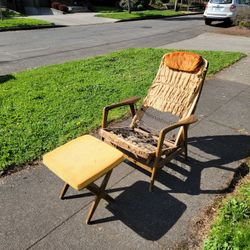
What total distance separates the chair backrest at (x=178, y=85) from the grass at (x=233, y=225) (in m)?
1.32

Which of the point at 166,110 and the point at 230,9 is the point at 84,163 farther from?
the point at 230,9

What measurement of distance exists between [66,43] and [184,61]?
9.20 metres

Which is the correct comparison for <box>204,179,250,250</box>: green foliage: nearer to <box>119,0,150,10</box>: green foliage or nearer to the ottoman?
the ottoman

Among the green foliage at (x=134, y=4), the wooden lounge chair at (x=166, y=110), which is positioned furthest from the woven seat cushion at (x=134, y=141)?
the green foliage at (x=134, y=4)

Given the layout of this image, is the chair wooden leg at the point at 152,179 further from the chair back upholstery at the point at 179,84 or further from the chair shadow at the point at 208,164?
the chair back upholstery at the point at 179,84

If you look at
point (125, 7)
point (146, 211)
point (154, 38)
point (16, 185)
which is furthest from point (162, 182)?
point (125, 7)

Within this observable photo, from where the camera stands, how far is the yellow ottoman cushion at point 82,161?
9.28 ft

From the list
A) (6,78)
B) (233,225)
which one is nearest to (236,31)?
(6,78)

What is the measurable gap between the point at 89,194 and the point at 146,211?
0.71 m

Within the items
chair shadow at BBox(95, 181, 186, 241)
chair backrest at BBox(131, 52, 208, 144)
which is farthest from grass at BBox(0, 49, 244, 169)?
chair shadow at BBox(95, 181, 186, 241)

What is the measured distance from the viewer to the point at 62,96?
6.37 m

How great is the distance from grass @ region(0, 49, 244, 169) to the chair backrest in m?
1.14

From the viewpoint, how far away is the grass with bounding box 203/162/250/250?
2.84m

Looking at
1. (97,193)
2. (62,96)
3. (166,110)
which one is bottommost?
(62,96)
